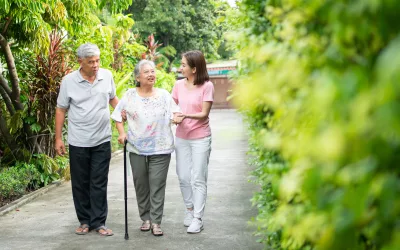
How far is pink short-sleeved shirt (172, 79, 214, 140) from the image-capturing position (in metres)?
7.11

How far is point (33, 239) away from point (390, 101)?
659cm

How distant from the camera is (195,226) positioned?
23.5ft

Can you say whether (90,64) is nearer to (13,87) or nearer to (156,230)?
(156,230)

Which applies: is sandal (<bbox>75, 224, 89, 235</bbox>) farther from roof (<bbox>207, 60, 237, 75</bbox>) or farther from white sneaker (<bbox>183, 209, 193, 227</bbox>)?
roof (<bbox>207, 60, 237, 75</bbox>)

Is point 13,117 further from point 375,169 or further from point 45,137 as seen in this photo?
point 375,169

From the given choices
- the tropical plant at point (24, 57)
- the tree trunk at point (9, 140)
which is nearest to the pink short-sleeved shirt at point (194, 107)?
the tropical plant at point (24, 57)

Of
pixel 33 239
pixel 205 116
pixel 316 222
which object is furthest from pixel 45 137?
pixel 316 222

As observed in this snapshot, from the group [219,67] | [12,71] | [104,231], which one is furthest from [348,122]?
[219,67]

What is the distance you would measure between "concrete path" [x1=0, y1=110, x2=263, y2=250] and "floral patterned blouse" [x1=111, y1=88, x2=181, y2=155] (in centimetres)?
69

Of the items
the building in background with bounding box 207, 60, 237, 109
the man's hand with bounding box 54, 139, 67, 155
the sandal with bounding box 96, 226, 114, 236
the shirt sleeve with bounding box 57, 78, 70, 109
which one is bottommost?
the building in background with bounding box 207, 60, 237, 109

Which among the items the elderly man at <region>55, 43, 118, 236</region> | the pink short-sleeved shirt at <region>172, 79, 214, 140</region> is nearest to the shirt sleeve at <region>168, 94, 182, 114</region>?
the pink short-sleeved shirt at <region>172, 79, 214, 140</region>

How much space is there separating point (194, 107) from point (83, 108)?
126 centimetres

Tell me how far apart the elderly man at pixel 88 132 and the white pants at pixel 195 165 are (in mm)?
873

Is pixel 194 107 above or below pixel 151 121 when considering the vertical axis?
above
